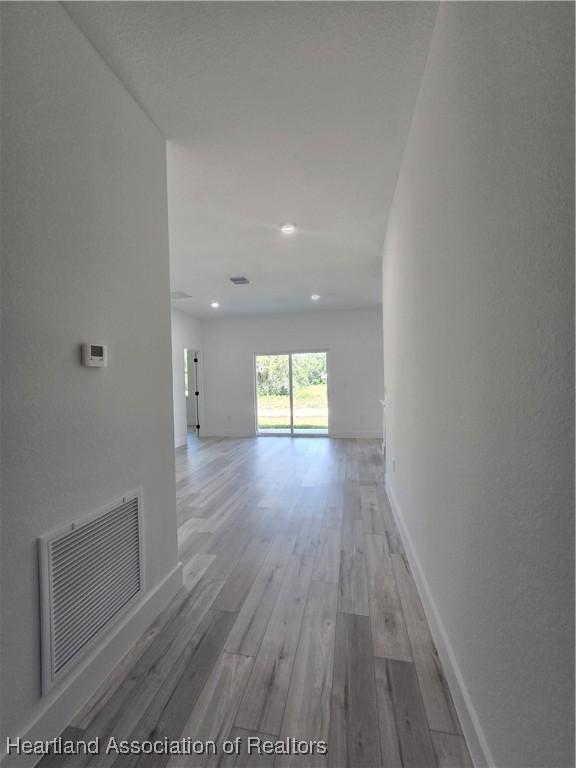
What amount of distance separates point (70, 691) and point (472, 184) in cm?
226

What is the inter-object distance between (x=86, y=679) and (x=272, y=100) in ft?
9.07

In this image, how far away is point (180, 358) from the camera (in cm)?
688

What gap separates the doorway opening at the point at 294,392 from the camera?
7730 millimetres

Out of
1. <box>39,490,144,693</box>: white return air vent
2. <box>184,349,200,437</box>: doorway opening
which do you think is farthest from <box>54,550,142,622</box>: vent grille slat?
<box>184,349,200,437</box>: doorway opening

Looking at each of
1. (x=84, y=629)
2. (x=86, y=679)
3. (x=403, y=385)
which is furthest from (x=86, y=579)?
(x=403, y=385)

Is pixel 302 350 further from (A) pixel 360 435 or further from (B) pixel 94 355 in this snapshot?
(B) pixel 94 355

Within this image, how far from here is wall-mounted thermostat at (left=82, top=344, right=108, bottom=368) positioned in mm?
1348

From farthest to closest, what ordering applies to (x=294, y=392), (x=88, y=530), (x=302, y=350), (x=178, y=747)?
(x=294, y=392), (x=302, y=350), (x=88, y=530), (x=178, y=747)

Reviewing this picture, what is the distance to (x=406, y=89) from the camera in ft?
5.56

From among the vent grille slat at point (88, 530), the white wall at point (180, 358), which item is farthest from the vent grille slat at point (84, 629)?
the white wall at point (180, 358)

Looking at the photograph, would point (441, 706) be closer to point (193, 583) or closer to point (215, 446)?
point (193, 583)

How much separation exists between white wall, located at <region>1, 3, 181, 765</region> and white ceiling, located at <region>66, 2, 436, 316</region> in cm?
24

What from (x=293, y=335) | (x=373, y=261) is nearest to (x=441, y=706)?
(x=373, y=261)

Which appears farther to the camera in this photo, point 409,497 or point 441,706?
point 409,497
